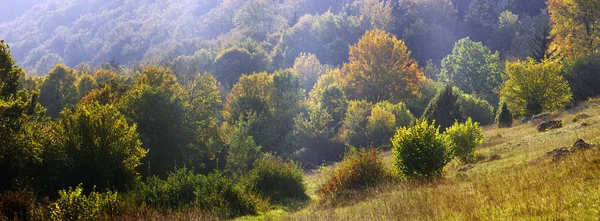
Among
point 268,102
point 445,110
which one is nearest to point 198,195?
point 445,110

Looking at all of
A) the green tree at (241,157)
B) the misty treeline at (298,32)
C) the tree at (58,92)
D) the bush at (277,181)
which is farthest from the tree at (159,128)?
the misty treeline at (298,32)

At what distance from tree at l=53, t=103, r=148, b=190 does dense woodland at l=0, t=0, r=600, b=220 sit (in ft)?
0.27

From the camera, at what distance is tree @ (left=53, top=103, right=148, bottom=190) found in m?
26.2

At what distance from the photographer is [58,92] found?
203 feet

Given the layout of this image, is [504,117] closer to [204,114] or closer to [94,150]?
[204,114]

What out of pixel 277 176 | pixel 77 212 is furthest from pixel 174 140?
pixel 77 212

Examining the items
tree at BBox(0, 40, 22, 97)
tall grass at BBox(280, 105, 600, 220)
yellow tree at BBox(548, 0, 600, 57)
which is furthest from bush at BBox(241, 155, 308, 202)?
yellow tree at BBox(548, 0, 600, 57)

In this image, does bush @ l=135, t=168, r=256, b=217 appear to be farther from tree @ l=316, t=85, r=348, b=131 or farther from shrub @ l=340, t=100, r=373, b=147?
tree @ l=316, t=85, r=348, b=131

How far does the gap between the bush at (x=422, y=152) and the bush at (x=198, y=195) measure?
10.5 m

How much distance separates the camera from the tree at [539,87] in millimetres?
49906

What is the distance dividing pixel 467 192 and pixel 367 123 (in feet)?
158

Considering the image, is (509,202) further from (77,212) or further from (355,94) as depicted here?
(355,94)

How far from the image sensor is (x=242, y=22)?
545 feet

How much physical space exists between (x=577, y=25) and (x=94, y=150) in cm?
6505
